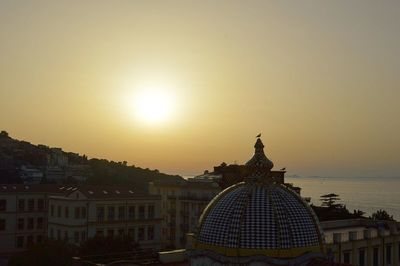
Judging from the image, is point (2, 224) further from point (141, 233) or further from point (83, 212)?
point (141, 233)

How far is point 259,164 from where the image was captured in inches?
971

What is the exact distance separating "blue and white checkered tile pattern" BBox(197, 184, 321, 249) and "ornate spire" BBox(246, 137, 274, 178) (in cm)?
65

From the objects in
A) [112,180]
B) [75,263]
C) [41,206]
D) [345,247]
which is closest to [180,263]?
[75,263]

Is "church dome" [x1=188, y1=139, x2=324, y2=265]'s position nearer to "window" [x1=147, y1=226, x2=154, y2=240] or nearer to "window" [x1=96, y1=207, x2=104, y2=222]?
"window" [x1=96, y1=207, x2=104, y2=222]

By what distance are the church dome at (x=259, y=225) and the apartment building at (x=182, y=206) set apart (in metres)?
49.7

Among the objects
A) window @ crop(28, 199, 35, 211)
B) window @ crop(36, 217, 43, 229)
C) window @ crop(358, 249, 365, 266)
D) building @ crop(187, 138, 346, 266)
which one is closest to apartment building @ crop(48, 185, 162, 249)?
window @ crop(28, 199, 35, 211)

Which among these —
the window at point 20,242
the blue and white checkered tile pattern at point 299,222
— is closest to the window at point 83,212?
the window at point 20,242

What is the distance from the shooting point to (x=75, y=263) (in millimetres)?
35281

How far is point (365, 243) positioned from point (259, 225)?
85.2 ft

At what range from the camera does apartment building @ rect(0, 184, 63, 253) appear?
71.7m

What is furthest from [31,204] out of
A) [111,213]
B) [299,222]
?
[299,222]

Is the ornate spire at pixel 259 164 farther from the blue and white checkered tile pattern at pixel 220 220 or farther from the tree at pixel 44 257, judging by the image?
the tree at pixel 44 257

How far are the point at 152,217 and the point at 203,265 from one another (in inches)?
1820

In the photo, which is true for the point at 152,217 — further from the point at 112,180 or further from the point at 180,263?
the point at 112,180
